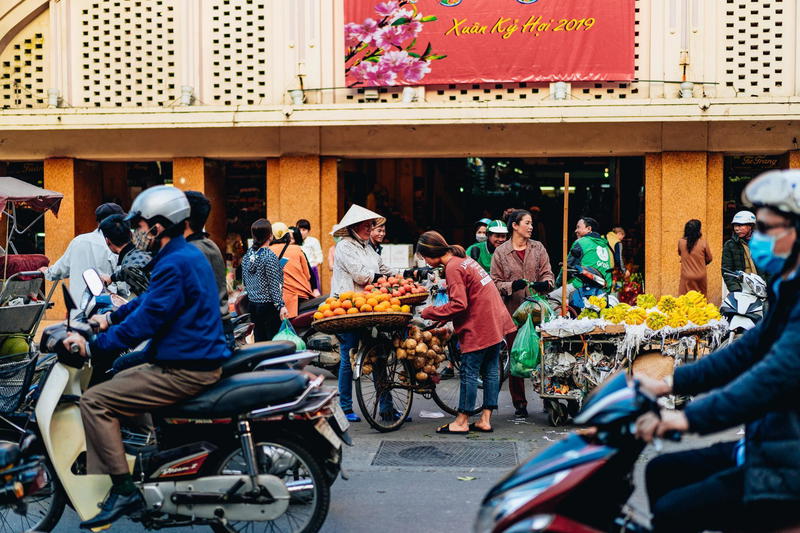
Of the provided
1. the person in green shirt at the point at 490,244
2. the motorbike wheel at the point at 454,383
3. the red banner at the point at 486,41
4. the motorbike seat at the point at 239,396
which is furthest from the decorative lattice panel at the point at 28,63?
the motorbike seat at the point at 239,396

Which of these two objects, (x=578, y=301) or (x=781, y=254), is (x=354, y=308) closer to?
(x=578, y=301)

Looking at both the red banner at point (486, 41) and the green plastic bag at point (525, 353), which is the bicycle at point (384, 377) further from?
the red banner at point (486, 41)

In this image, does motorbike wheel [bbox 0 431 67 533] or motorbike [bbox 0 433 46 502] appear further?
motorbike wheel [bbox 0 431 67 533]

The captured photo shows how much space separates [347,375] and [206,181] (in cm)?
903

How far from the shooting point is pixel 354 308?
800cm

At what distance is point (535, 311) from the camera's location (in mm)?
8711

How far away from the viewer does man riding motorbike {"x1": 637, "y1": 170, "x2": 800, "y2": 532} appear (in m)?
3.12

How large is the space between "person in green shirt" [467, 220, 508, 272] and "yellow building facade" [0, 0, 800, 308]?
3.49 meters

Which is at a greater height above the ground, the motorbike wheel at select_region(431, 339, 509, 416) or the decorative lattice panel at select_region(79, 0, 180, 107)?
the decorative lattice panel at select_region(79, 0, 180, 107)

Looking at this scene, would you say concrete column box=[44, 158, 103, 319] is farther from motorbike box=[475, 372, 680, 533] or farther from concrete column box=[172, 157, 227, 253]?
motorbike box=[475, 372, 680, 533]

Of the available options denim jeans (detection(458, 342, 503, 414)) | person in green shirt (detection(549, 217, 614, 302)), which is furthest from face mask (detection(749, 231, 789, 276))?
person in green shirt (detection(549, 217, 614, 302))

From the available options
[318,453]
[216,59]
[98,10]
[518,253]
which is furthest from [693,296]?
[98,10]

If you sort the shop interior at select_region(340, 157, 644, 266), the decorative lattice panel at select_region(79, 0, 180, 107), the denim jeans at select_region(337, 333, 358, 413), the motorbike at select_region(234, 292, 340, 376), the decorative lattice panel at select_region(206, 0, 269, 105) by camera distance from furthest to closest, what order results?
the shop interior at select_region(340, 157, 644, 266) < the decorative lattice panel at select_region(79, 0, 180, 107) < the decorative lattice panel at select_region(206, 0, 269, 105) < the motorbike at select_region(234, 292, 340, 376) < the denim jeans at select_region(337, 333, 358, 413)

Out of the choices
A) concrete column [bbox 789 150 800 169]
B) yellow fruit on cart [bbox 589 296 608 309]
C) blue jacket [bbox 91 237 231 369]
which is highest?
concrete column [bbox 789 150 800 169]
